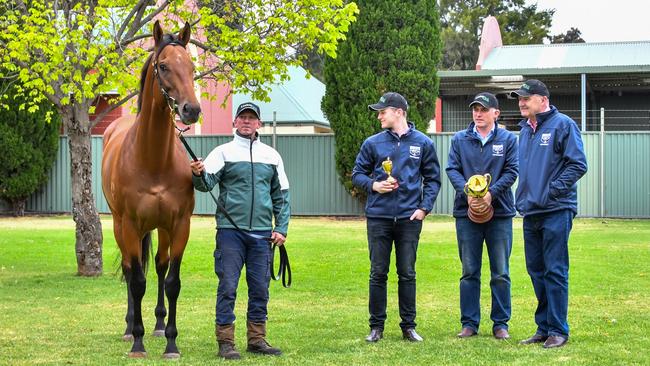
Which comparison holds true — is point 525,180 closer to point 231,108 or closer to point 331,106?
point 331,106

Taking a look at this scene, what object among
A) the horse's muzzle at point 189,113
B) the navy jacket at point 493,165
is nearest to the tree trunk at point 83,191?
the navy jacket at point 493,165

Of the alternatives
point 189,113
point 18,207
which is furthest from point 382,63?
point 189,113

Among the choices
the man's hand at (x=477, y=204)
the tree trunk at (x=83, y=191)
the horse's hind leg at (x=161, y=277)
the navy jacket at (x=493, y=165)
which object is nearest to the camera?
the man's hand at (x=477, y=204)

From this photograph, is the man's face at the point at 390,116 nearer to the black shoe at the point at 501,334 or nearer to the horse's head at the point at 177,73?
the horse's head at the point at 177,73

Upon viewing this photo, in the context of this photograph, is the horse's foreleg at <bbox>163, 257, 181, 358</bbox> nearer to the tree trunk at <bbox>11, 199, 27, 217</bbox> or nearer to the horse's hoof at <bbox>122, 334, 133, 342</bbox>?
the horse's hoof at <bbox>122, 334, 133, 342</bbox>

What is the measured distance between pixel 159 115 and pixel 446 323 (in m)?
3.38

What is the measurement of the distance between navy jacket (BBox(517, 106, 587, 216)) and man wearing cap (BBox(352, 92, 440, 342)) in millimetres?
794

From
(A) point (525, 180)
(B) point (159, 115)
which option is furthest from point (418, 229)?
(B) point (159, 115)

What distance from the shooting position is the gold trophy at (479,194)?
23.6 ft

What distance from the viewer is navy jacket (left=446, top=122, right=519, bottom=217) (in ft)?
24.4

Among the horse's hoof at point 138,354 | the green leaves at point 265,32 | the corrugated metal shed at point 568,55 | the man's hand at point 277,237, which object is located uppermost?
the corrugated metal shed at point 568,55

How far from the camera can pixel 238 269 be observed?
695cm

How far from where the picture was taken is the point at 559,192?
6.88m

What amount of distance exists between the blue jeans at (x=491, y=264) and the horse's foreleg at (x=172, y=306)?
2.45 metres
